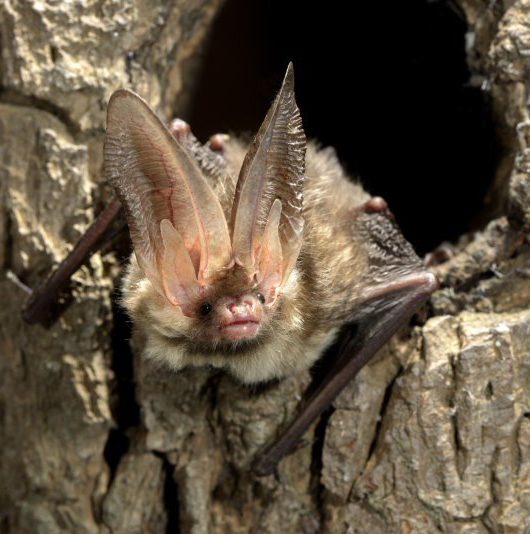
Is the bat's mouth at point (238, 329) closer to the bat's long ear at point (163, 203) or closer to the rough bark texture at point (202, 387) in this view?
the bat's long ear at point (163, 203)

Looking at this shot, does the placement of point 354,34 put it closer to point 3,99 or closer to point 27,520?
point 3,99

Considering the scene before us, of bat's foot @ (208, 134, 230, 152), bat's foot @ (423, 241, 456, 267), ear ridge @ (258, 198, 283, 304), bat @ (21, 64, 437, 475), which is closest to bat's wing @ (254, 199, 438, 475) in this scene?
bat @ (21, 64, 437, 475)

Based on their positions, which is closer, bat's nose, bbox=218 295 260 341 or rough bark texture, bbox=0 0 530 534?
bat's nose, bbox=218 295 260 341

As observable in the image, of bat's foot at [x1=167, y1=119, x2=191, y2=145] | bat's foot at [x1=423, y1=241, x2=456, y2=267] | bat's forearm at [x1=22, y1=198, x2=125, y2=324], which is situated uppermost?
bat's foot at [x1=423, y1=241, x2=456, y2=267]

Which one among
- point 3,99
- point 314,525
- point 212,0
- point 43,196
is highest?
point 212,0

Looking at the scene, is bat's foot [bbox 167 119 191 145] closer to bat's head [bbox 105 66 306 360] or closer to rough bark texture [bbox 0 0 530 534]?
rough bark texture [bbox 0 0 530 534]

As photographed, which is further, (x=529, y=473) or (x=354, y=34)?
(x=354, y=34)

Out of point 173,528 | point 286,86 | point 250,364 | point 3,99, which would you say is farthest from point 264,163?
point 173,528

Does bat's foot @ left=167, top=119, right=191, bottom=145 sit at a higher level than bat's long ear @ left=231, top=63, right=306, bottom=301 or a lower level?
higher
